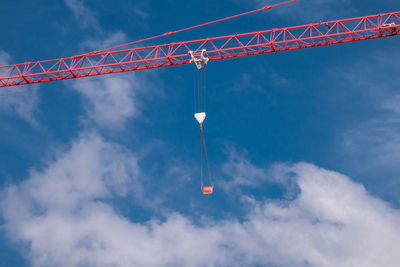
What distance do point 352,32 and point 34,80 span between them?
5434 cm

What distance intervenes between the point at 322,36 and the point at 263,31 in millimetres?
9518

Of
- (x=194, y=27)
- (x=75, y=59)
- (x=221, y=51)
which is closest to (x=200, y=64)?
(x=221, y=51)

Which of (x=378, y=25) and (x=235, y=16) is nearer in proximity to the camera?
(x=378, y=25)

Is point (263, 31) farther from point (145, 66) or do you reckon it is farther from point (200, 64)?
point (145, 66)

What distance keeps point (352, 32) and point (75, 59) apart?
45.8 m

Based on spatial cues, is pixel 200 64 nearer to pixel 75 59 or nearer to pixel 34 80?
pixel 75 59

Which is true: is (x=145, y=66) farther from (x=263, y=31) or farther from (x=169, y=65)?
(x=263, y=31)

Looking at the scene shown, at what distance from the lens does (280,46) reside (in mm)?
67750

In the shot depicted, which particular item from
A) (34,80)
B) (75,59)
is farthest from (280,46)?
(34,80)

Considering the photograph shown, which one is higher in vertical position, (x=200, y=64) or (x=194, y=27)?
(x=194, y=27)

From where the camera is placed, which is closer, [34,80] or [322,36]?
[322,36]

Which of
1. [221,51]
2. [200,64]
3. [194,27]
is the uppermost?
[194,27]

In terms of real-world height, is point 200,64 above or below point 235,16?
below

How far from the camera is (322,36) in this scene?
67125 mm
